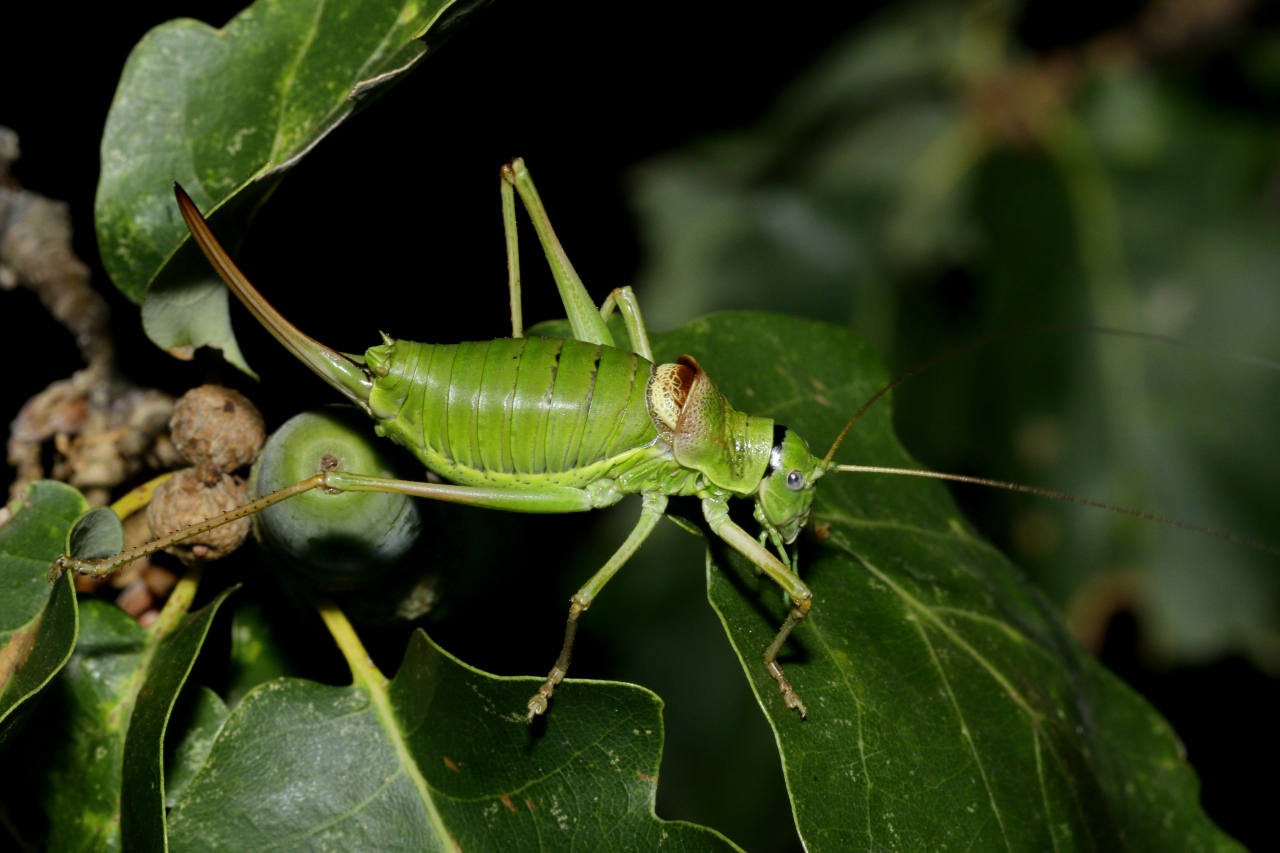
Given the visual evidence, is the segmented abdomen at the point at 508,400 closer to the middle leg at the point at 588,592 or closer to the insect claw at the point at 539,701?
the middle leg at the point at 588,592

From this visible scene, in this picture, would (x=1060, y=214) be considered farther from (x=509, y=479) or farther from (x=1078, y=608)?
(x=509, y=479)

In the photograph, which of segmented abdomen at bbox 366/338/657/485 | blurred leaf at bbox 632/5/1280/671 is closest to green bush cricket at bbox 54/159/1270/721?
segmented abdomen at bbox 366/338/657/485

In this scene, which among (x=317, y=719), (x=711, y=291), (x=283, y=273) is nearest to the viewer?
(x=317, y=719)

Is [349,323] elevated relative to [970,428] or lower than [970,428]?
elevated

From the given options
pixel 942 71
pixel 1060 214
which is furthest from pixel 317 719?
pixel 942 71

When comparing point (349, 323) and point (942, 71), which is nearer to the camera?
point (349, 323)

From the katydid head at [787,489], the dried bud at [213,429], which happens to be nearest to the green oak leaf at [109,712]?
the dried bud at [213,429]

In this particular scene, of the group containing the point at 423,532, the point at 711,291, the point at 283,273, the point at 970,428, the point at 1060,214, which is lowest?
the point at 970,428
